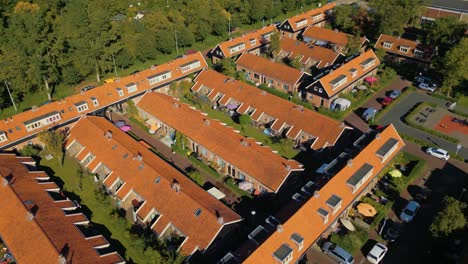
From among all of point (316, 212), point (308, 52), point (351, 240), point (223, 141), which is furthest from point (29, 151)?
point (308, 52)

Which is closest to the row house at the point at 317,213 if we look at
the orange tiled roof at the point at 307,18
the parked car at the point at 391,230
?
the parked car at the point at 391,230

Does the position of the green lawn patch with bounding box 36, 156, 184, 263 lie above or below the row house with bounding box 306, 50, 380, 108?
below

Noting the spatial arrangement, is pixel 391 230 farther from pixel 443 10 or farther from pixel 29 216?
pixel 443 10

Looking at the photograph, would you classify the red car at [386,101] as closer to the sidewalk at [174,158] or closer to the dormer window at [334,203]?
the dormer window at [334,203]

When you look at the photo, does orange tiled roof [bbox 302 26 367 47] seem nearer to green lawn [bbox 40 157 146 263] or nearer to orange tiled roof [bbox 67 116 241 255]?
orange tiled roof [bbox 67 116 241 255]

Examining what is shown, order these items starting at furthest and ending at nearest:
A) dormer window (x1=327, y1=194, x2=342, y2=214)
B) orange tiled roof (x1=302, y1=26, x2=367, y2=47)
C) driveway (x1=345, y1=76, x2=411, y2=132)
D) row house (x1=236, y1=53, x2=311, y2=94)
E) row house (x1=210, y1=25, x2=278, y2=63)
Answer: orange tiled roof (x1=302, y1=26, x2=367, y2=47), row house (x1=210, y1=25, x2=278, y2=63), row house (x1=236, y1=53, x2=311, y2=94), driveway (x1=345, y1=76, x2=411, y2=132), dormer window (x1=327, y1=194, x2=342, y2=214)

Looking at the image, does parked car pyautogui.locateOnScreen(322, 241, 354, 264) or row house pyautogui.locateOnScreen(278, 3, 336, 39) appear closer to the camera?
parked car pyautogui.locateOnScreen(322, 241, 354, 264)

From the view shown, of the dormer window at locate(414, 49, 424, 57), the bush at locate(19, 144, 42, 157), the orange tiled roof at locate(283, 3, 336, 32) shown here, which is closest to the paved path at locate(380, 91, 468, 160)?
the dormer window at locate(414, 49, 424, 57)
